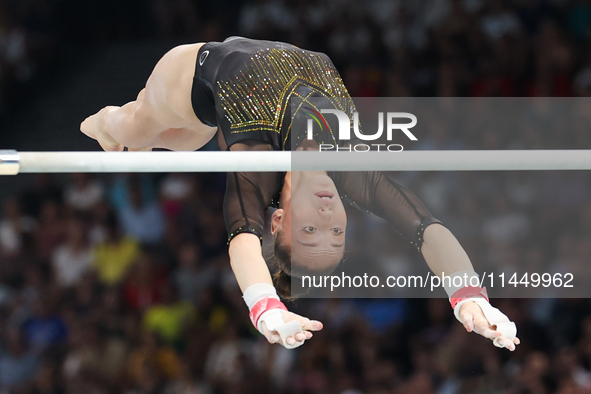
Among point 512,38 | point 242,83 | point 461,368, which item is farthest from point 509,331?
point 512,38

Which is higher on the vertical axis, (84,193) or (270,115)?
(84,193)

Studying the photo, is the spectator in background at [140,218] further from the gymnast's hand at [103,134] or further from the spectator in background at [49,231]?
the gymnast's hand at [103,134]

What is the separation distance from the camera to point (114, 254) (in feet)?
18.6

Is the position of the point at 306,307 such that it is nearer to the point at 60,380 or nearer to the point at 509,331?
the point at 60,380

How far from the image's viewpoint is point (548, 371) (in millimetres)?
4406

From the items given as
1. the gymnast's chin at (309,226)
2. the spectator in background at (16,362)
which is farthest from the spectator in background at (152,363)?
the gymnast's chin at (309,226)

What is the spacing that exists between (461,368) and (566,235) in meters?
1.70

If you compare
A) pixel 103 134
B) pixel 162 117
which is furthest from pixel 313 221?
pixel 103 134

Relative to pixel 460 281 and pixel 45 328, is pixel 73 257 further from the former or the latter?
→ pixel 460 281

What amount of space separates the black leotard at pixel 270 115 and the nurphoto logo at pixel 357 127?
29 mm

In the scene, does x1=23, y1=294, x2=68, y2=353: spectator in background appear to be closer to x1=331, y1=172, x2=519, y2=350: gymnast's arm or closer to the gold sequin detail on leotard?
the gold sequin detail on leotard

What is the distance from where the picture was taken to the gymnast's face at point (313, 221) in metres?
2.61

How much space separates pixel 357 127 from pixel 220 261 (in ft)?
9.54

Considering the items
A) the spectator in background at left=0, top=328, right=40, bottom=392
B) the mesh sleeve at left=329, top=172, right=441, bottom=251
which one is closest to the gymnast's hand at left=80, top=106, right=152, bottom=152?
the mesh sleeve at left=329, top=172, right=441, bottom=251
